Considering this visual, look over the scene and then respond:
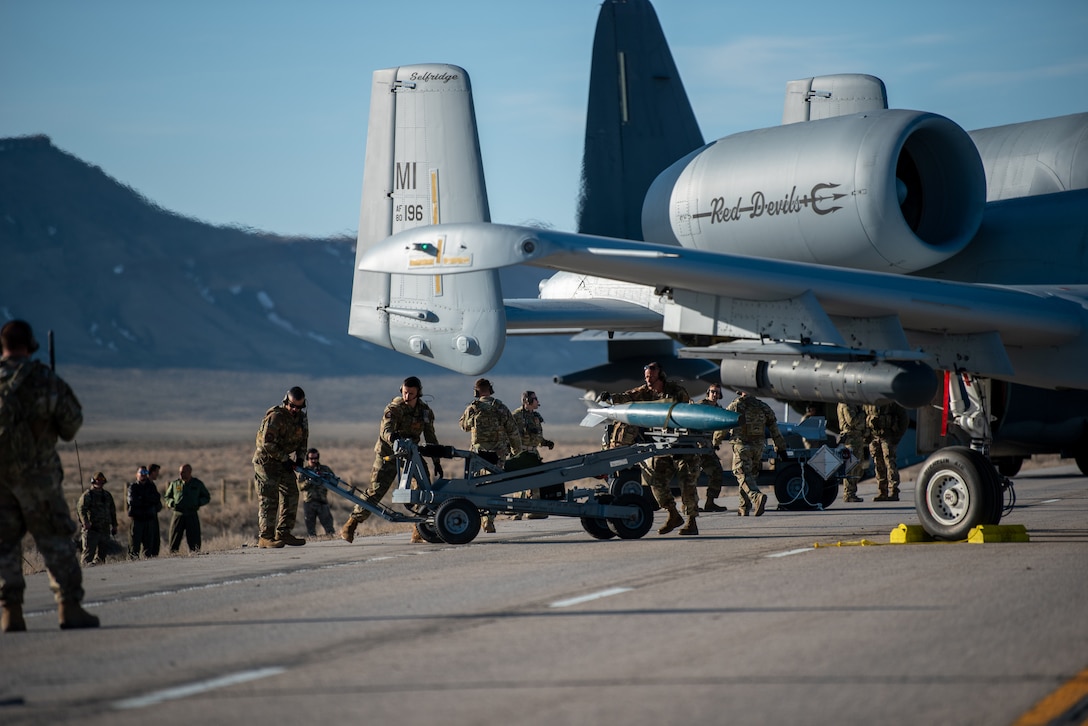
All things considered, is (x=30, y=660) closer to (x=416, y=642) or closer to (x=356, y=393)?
(x=416, y=642)

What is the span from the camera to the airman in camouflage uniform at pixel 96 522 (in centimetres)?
1884

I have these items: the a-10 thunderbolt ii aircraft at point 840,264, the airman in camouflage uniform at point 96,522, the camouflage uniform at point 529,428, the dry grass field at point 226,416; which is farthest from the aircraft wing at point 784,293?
the dry grass field at point 226,416

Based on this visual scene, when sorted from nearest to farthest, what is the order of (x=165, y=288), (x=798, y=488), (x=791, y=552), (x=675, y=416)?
(x=791, y=552)
(x=675, y=416)
(x=798, y=488)
(x=165, y=288)

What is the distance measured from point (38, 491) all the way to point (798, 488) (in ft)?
40.2

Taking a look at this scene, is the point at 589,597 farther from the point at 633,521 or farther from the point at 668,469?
the point at 668,469

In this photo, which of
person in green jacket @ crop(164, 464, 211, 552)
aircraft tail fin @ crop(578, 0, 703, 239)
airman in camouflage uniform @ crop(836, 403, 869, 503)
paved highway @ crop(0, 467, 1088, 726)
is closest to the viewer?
paved highway @ crop(0, 467, 1088, 726)

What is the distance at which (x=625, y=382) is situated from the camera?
2202 cm

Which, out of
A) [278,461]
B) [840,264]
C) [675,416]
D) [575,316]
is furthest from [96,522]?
[840,264]

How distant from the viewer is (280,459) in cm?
1330

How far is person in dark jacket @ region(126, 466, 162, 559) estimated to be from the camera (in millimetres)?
19828

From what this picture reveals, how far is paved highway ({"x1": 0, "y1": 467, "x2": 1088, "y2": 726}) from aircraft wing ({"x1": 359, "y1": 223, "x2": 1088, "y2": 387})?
196cm

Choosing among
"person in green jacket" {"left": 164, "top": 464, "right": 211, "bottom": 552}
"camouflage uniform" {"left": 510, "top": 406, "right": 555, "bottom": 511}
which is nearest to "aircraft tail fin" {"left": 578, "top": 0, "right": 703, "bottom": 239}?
"camouflage uniform" {"left": 510, "top": 406, "right": 555, "bottom": 511}

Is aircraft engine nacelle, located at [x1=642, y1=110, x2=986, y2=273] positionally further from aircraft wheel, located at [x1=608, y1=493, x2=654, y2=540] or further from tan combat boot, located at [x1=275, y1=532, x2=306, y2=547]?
tan combat boot, located at [x1=275, y1=532, x2=306, y2=547]

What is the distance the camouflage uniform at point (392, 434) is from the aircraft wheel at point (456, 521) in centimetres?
85
